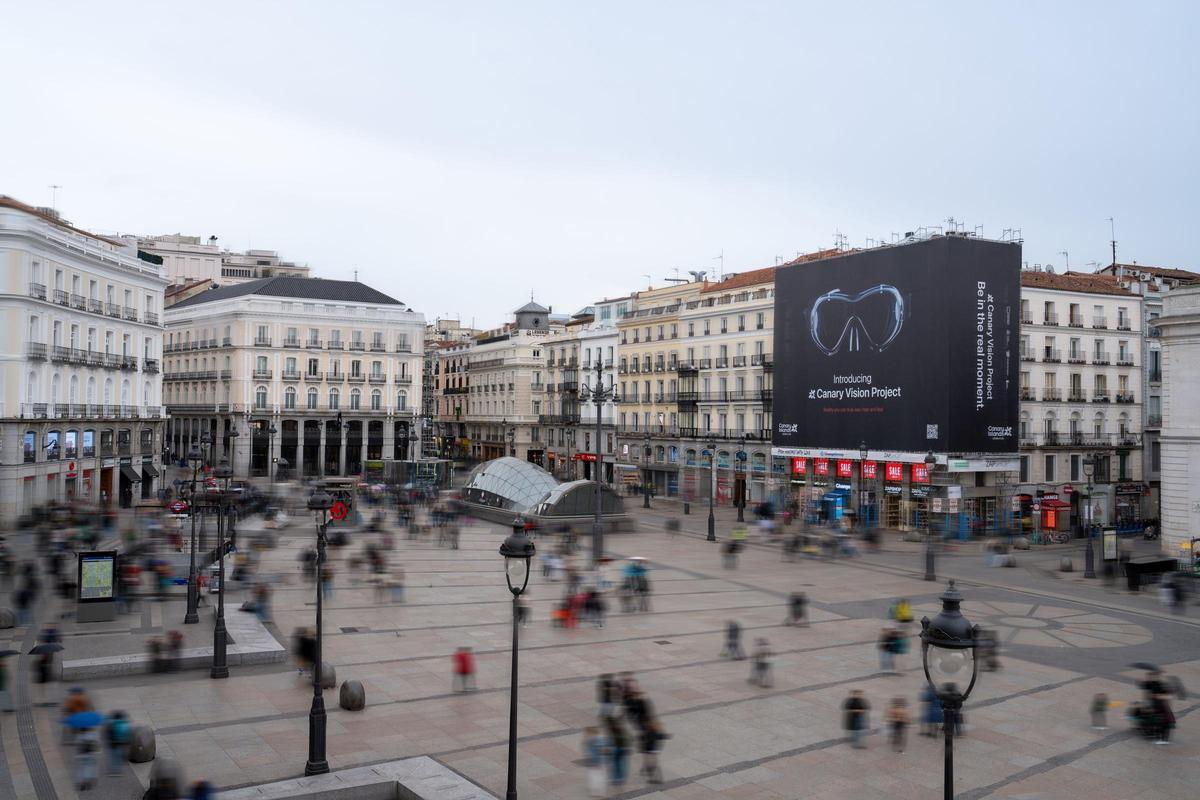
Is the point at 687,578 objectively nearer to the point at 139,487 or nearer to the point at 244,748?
the point at 244,748

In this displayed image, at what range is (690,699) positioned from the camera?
19766 mm

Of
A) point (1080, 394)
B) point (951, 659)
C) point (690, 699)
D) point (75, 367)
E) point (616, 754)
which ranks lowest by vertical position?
point (690, 699)

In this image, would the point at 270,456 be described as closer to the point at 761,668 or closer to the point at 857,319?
the point at 857,319

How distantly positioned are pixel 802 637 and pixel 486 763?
1187cm

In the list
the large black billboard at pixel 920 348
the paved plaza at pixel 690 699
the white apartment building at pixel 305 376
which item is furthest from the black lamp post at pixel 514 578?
the white apartment building at pixel 305 376

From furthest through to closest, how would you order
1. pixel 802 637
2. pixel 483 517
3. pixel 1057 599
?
pixel 483 517
pixel 1057 599
pixel 802 637

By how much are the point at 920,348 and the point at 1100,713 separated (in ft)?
112

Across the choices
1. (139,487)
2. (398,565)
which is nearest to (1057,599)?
(398,565)

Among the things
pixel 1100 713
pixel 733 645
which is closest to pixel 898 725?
pixel 1100 713

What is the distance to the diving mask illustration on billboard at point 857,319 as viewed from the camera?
171 ft

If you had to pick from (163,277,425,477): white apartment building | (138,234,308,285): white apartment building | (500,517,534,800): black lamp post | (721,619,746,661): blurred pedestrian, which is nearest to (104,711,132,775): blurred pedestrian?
(500,517,534,800): black lamp post

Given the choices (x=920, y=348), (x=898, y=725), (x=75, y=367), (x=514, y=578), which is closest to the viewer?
(x=514, y=578)

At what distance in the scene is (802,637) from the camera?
1004 inches

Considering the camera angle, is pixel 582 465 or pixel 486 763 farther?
pixel 582 465
